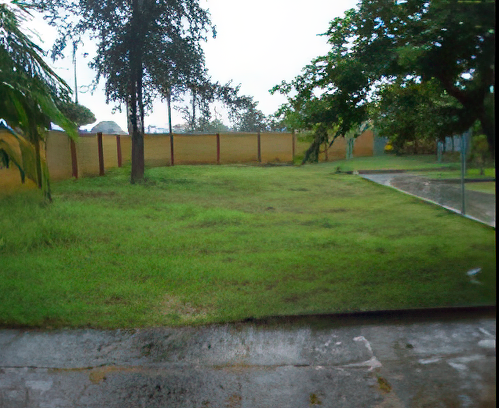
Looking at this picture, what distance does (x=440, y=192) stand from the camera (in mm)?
9523

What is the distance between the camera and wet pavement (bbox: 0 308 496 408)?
7.85ft

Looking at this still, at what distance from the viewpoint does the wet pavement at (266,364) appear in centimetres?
239

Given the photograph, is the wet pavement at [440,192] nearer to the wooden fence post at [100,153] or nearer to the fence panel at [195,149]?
the fence panel at [195,149]

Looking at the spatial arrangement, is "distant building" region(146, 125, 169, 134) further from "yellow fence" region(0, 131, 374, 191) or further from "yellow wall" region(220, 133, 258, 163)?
"yellow wall" region(220, 133, 258, 163)

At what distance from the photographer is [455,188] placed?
9.15 m

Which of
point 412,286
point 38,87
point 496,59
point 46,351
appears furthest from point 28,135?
point 496,59

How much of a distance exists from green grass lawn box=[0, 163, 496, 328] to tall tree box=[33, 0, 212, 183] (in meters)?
1.92

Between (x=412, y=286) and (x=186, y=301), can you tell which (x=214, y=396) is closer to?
(x=186, y=301)

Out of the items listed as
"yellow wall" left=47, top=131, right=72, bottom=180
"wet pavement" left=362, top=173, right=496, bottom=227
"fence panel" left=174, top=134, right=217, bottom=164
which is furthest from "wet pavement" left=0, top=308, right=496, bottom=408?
"fence panel" left=174, top=134, right=217, bottom=164

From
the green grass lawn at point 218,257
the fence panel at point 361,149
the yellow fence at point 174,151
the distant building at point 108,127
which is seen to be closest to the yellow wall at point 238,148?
the yellow fence at point 174,151

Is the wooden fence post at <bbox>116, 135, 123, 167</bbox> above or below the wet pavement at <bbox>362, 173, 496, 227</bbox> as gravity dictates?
above

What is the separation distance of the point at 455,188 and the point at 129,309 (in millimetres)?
7424

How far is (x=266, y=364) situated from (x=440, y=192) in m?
7.76

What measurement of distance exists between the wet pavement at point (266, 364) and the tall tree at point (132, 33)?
4872 mm
